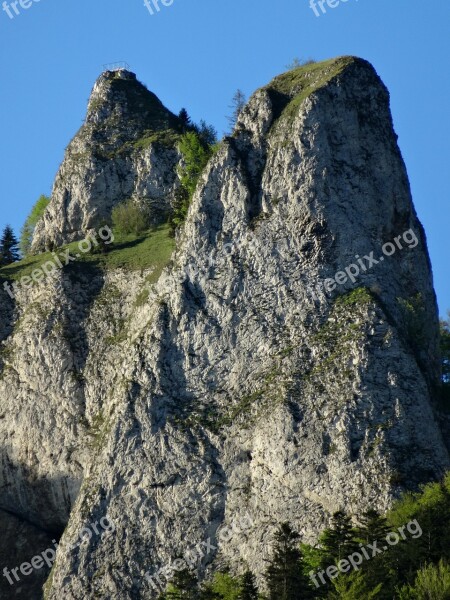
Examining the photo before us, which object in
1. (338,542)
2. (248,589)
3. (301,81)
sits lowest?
(248,589)

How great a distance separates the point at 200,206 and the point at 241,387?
38.3ft

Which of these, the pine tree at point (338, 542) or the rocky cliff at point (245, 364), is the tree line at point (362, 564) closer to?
the pine tree at point (338, 542)

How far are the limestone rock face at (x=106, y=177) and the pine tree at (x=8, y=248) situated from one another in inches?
147

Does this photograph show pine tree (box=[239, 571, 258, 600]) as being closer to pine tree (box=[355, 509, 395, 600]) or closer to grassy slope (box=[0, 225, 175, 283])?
pine tree (box=[355, 509, 395, 600])

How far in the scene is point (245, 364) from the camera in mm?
74812

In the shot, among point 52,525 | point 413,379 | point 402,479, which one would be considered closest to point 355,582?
point 402,479

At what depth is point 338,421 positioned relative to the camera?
7006 cm

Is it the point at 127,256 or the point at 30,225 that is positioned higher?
the point at 30,225

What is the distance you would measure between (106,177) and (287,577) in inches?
1542

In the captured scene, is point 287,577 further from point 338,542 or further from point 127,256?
point 127,256

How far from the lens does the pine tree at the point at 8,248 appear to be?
327ft

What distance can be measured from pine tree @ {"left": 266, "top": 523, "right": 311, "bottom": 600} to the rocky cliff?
5.02 meters

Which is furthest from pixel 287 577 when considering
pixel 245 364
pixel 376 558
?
pixel 245 364

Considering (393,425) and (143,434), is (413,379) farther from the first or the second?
(143,434)
